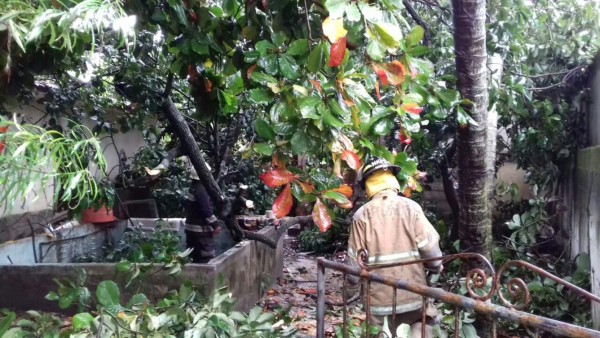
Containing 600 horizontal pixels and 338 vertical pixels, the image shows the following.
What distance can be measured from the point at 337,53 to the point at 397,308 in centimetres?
177

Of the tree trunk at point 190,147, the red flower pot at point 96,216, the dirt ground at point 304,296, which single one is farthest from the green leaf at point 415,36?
the red flower pot at point 96,216

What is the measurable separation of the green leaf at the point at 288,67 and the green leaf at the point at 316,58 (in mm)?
116

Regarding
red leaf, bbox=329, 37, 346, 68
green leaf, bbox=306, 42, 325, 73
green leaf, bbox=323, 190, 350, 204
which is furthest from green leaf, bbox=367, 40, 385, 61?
green leaf, bbox=323, 190, 350, 204

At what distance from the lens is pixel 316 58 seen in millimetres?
2170

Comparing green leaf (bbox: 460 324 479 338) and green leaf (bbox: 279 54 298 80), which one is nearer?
green leaf (bbox: 279 54 298 80)

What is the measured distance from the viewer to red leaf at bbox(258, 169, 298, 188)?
2.42 meters

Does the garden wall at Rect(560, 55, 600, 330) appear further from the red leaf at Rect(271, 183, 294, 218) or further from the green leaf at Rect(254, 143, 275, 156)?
the green leaf at Rect(254, 143, 275, 156)

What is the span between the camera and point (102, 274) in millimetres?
4711

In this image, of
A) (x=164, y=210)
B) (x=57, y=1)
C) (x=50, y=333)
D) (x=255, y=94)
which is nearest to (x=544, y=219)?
(x=255, y=94)

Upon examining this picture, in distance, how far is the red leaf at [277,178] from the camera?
242 centimetres

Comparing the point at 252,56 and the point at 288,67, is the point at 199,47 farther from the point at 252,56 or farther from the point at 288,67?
the point at 288,67

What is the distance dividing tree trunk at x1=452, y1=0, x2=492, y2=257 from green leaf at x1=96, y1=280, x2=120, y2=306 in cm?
225

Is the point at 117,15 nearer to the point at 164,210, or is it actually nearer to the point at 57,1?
the point at 57,1

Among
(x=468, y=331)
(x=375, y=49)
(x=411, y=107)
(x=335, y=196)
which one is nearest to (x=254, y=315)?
(x=468, y=331)
